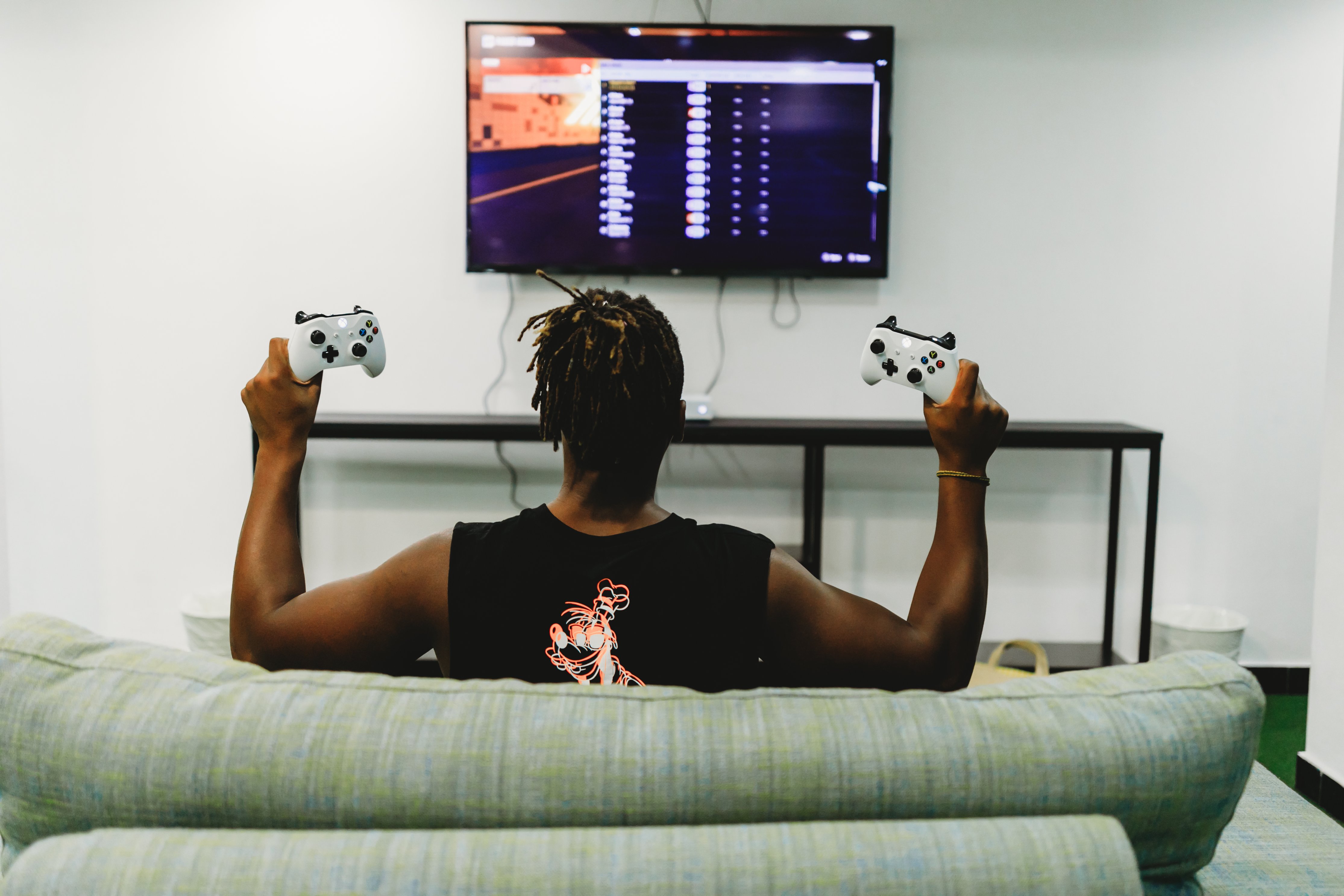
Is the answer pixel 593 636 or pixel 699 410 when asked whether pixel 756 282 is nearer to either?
pixel 699 410

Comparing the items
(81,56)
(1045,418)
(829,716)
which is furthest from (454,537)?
(81,56)

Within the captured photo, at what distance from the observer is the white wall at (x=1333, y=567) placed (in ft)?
6.40

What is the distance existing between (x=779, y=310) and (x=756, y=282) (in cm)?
11

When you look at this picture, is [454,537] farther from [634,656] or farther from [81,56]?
[81,56]

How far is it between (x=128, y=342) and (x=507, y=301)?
1164mm

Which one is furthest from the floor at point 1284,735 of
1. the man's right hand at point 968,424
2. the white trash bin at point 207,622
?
the white trash bin at point 207,622

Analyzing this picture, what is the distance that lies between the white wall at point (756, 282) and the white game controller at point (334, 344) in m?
1.77

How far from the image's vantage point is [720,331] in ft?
9.11

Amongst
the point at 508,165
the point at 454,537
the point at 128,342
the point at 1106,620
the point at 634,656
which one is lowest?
the point at 1106,620

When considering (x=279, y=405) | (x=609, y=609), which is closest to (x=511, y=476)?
(x=279, y=405)

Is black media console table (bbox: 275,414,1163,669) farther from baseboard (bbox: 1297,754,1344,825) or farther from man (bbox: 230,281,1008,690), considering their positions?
man (bbox: 230,281,1008,690)

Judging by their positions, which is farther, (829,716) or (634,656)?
(634,656)

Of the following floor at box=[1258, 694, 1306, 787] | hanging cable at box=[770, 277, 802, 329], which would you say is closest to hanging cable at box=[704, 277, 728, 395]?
hanging cable at box=[770, 277, 802, 329]

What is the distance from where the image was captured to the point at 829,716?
597 mm
